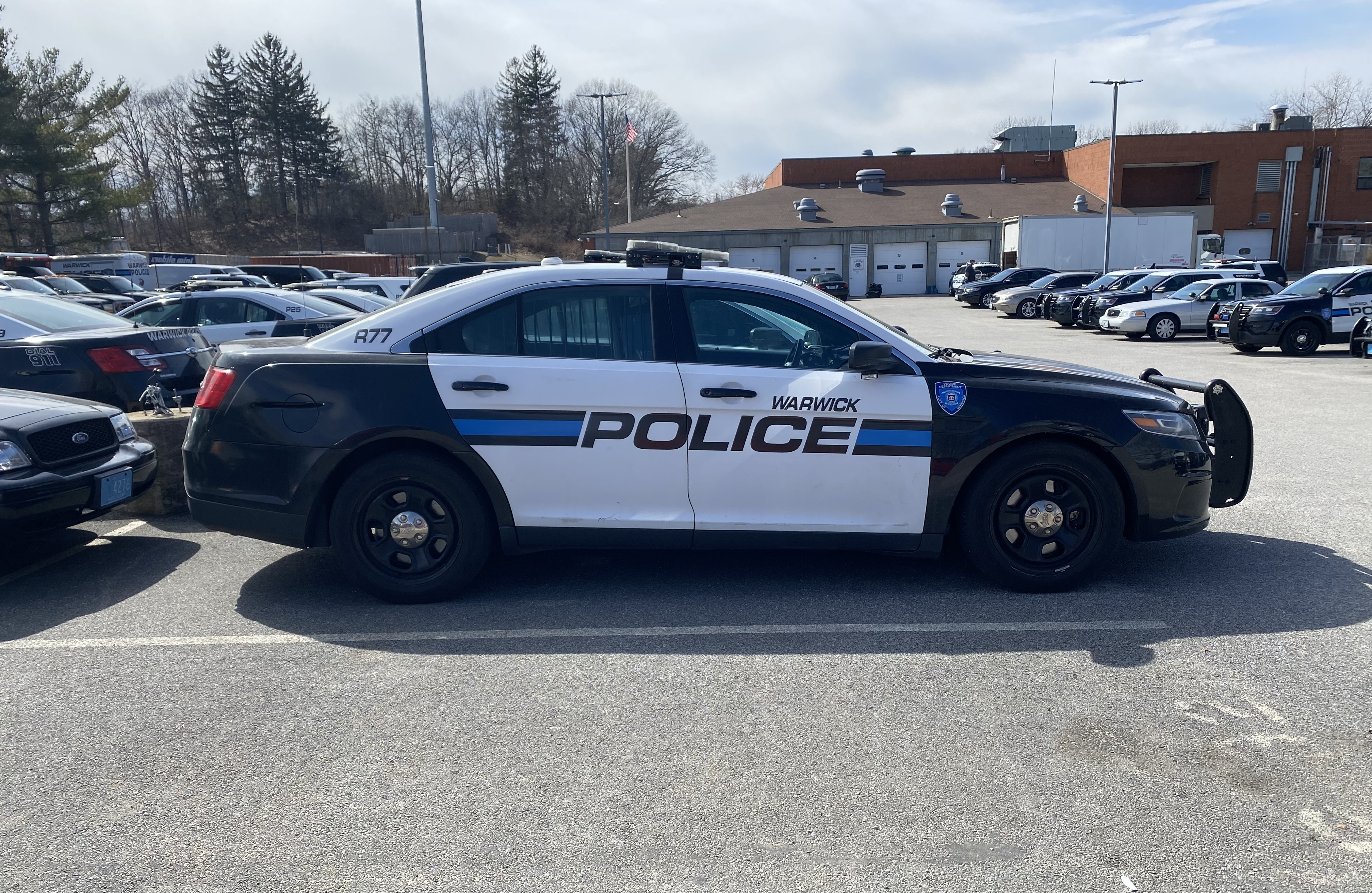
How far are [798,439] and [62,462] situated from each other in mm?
4179

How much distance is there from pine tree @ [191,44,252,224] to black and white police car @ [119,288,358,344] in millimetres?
70269

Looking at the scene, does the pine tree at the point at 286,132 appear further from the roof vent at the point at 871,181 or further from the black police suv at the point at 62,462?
the black police suv at the point at 62,462

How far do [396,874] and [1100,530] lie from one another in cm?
369

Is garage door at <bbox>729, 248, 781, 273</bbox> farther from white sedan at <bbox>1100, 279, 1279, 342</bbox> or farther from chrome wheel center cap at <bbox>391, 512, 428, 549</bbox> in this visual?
chrome wheel center cap at <bbox>391, 512, 428, 549</bbox>

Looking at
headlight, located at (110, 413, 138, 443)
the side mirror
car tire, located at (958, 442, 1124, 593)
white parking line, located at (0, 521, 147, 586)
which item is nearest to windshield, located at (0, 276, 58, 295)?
white parking line, located at (0, 521, 147, 586)

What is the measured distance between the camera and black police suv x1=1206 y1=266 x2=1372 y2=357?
57.5 ft

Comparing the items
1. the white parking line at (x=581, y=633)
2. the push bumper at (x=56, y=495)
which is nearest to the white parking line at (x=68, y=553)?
the push bumper at (x=56, y=495)

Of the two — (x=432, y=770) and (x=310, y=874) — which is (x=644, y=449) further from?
(x=310, y=874)

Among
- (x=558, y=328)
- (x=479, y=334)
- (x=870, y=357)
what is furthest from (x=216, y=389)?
(x=870, y=357)

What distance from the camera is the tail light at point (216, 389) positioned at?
4875 mm

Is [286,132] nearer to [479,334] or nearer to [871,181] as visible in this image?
[871,181]

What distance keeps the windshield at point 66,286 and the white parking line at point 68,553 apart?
24.8 metres

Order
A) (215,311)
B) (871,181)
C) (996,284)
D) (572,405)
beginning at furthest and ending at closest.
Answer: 1. (871,181)
2. (996,284)
3. (215,311)
4. (572,405)

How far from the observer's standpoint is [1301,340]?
1775 cm
